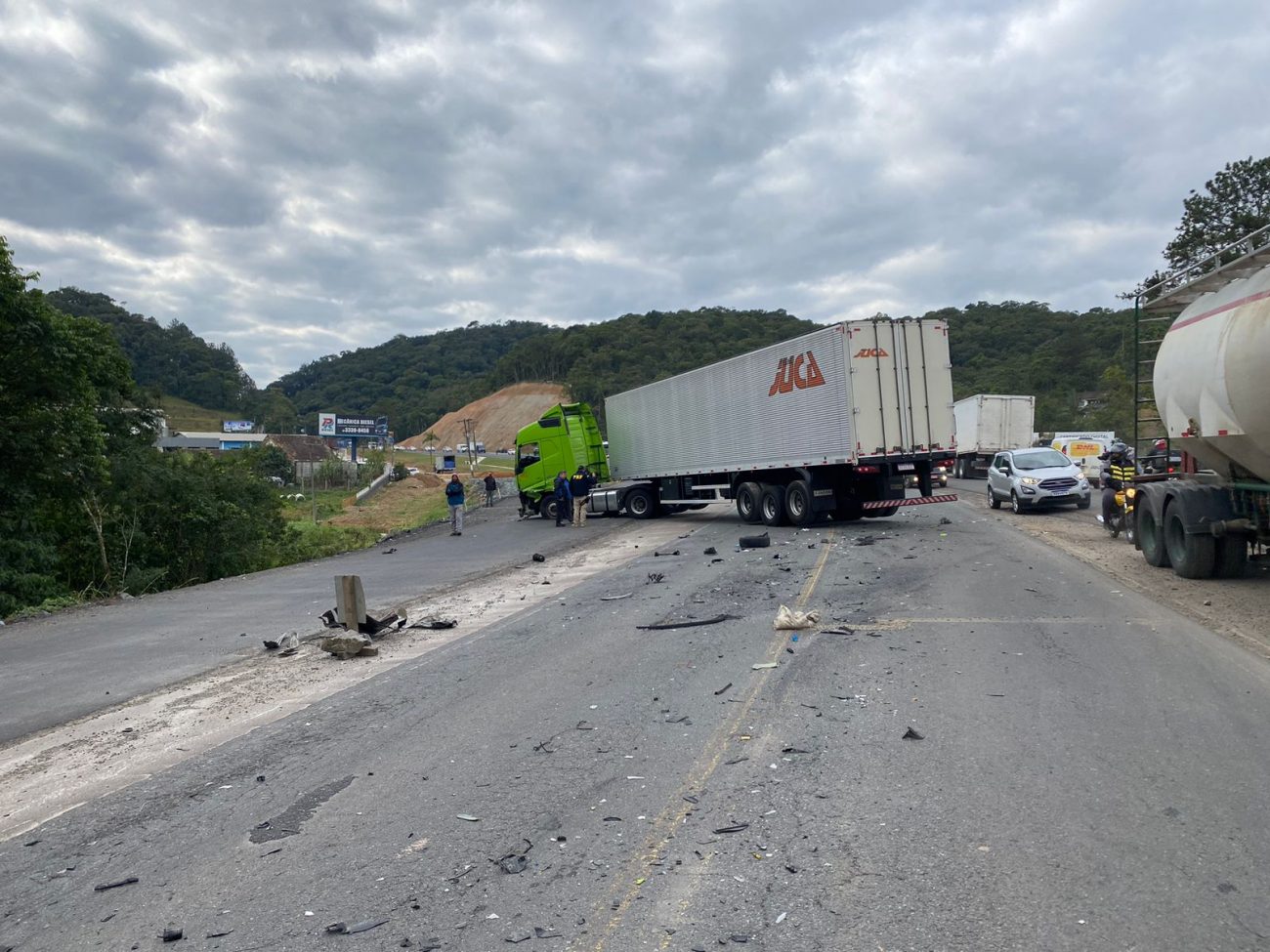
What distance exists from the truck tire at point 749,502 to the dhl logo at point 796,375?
2.52 metres

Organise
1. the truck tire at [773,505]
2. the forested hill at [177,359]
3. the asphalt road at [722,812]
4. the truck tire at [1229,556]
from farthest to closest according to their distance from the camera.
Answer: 1. the forested hill at [177,359]
2. the truck tire at [773,505]
3. the truck tire at [1229,556]
4. the asphalt road at [722,812]

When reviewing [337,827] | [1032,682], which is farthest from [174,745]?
[1032,682]

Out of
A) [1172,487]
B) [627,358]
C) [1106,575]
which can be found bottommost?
[1106,575]

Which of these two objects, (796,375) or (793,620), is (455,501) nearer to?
(796,375)

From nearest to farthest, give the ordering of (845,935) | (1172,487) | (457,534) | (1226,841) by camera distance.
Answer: (845,935), (1226,841), (1172,487), (457,534)

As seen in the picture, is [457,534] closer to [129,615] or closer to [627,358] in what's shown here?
[129,615]

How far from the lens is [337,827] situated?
477 centimetres

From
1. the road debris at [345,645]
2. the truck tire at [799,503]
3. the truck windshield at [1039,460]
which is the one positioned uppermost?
the truck windshield at [1039,460]

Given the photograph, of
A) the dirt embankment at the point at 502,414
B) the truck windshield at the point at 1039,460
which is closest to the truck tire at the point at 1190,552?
the truck windshield at the point at 1039,460

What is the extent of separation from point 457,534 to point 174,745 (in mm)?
19675

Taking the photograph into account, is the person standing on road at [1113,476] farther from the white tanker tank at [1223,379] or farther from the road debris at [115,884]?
the road debris at [115,884]

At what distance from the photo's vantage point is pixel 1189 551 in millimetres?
12016

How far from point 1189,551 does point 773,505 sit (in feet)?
35.4

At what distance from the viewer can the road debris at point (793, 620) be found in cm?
934
